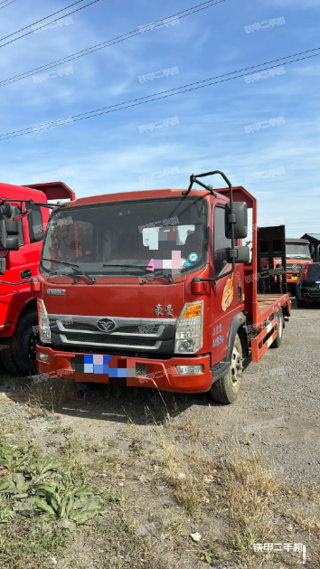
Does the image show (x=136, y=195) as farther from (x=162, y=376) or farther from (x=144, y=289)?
(x=162, y=376)

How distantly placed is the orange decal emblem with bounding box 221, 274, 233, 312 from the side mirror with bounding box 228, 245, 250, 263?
0.34m

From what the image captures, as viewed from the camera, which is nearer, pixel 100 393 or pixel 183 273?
pixel 183 273

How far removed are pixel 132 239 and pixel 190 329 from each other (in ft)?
3.54

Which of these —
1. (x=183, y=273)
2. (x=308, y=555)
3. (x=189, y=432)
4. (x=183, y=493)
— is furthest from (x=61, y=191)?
(x=308, y=555)

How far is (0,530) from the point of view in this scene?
103 inches

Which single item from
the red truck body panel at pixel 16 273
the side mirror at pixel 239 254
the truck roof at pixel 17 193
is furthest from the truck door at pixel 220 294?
the truck roof at pixel 17 193

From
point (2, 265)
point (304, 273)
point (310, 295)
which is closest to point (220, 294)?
point (2, 265)

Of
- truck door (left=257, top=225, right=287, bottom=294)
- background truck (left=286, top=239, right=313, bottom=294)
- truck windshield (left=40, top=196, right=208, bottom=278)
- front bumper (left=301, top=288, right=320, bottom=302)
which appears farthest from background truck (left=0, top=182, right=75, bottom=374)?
background truck (left=286, top=239, right=313, bottom=294)

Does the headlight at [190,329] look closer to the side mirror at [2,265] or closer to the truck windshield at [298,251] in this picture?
the side mirror at [2,265]

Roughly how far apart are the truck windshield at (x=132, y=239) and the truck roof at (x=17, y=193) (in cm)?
154

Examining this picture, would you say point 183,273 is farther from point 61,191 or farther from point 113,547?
point 61,191

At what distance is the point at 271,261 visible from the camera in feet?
28.3

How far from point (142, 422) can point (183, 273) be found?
5.35 feet

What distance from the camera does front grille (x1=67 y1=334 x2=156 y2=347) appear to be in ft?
13.2
